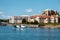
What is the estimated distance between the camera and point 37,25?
2950 cm

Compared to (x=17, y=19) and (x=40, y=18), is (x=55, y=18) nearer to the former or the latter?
(x=40, y=18)

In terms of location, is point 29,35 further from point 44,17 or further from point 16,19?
point 16,19

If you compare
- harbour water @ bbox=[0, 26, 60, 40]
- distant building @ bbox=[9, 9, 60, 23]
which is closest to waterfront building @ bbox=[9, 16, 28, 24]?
distant building @ bbox=[9, 9, 60, 23]

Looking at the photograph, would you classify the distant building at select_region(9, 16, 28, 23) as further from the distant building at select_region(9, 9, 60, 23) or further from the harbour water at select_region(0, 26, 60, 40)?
the harbour water at select_region(0, 26, 60, 40)

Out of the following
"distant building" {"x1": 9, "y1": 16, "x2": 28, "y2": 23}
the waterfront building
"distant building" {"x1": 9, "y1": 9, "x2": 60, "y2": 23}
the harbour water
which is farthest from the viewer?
"distant building" {"x1": 9, "y1": 16, "x2": 28, "y2": 23}

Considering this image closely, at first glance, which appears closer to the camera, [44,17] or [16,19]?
[44,17]

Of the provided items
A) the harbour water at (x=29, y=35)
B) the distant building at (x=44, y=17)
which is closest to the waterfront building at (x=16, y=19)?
the distant building at (x=44, y=17)

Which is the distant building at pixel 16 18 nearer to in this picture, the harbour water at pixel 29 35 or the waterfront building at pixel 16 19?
the waterfront building at pixel 16 19

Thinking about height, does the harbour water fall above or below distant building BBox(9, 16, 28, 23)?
below

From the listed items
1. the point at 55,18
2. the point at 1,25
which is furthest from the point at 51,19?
the point at 1,25

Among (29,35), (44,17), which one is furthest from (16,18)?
(29,35)

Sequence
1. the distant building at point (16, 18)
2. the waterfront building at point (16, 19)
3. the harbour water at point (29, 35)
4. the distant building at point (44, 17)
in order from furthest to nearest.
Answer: the distant building at point (16, 18)
the waterfront building at point (16, 19)
the distant building at point (44, 17)
the harbour water at point (29, 35)

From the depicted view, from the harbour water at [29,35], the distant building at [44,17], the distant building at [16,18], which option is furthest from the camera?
the distant building at [16,18]

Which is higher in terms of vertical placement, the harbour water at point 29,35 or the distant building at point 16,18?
the distant building at point 16,18
